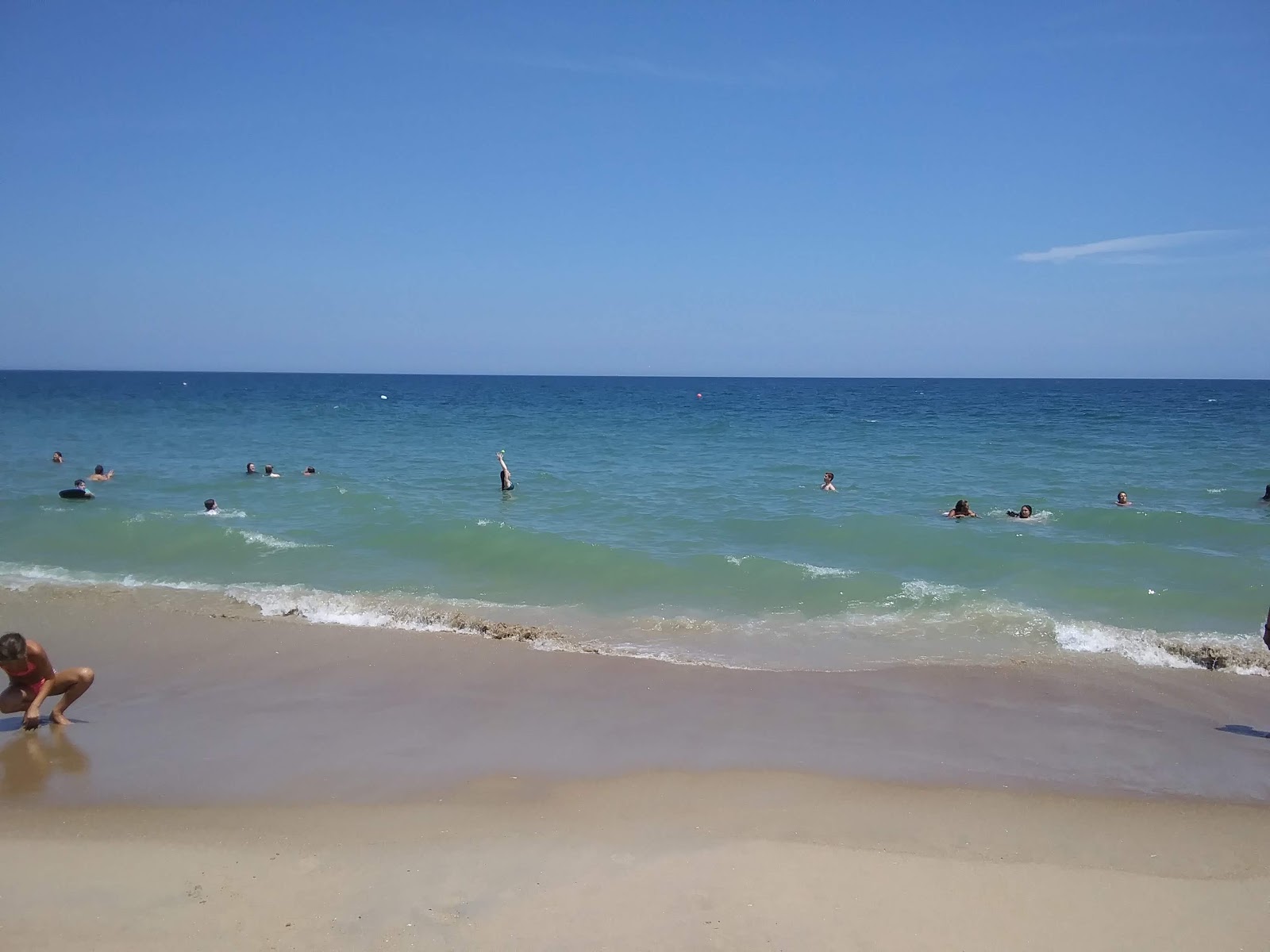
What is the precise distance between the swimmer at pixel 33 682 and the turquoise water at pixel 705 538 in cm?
349

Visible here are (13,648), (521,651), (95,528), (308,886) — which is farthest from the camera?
(95,528)

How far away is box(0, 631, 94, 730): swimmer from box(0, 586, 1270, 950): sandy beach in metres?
0.21

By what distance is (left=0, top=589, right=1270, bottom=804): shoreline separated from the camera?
6.34 meters

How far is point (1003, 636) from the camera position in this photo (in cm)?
1016

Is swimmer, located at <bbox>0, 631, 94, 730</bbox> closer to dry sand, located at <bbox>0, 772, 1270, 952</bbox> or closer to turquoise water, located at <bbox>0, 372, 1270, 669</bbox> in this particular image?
dry sand, located at <bbox>0, 772, 1270, 952</bbox>

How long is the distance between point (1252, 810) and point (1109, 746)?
1.15m

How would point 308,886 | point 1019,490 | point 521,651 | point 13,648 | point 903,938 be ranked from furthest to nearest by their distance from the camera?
point 1019,490
point 521,651
point 13,648
point 308,886
point 903,938

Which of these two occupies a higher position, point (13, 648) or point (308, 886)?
point (13, 648)

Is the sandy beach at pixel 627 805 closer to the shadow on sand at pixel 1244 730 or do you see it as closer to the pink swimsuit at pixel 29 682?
the shadow on sand at pixel 1244 730

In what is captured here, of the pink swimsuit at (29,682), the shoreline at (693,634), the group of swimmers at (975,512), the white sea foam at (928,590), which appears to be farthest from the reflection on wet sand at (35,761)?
the group of swimmers at (975,512)

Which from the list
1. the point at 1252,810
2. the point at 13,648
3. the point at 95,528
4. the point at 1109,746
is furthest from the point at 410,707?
the point at 95,528

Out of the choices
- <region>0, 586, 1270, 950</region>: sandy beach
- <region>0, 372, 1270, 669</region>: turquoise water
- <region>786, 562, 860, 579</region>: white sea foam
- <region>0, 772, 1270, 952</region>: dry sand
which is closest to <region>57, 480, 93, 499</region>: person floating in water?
<region>0, 372, 1270, 669</region>: turquoise water

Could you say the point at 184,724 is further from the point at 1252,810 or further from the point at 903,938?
the point at 1252,810

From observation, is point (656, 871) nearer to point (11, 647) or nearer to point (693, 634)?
point (693, 634)
